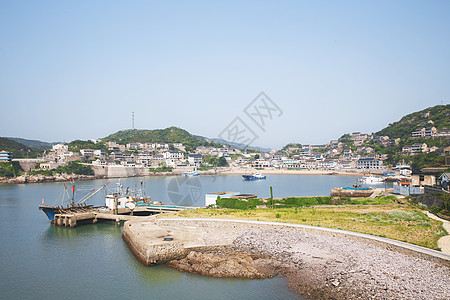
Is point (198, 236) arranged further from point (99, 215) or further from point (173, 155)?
point (173, 155)

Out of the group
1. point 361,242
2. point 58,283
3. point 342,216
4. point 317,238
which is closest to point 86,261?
point 58,283

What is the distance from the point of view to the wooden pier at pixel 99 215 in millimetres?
28237

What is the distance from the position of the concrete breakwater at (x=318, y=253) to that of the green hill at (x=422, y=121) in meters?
117

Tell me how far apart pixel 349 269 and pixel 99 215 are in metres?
21.9

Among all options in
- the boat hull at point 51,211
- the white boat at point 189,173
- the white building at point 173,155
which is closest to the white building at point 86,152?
the white building at point 173,155

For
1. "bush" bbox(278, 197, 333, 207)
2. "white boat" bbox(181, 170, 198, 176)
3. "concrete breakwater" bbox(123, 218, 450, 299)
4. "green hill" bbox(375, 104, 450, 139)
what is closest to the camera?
"concrete breakwater" bbox(123, 218, 450, 299)

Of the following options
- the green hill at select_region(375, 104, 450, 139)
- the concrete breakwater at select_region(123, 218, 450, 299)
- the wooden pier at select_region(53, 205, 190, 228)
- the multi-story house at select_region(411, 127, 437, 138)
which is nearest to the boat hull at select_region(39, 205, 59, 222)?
the wooden pier at select_region(53, 205, 190, 228)

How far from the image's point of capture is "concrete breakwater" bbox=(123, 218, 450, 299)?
39.2ft

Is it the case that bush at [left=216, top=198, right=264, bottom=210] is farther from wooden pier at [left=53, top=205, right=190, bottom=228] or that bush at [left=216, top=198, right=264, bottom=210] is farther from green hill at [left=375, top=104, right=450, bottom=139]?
green hill at [left=375, top=104, right=450, bottom=139]

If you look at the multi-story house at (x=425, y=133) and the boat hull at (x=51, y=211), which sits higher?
the multi-story house at (x=425, y=133)

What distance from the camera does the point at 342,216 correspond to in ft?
75.2

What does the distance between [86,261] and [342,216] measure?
1595 cm

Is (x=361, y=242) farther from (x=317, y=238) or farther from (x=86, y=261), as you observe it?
(x=86, y=261)

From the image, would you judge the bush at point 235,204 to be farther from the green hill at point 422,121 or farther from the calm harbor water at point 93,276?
the green hill at point 422,121
